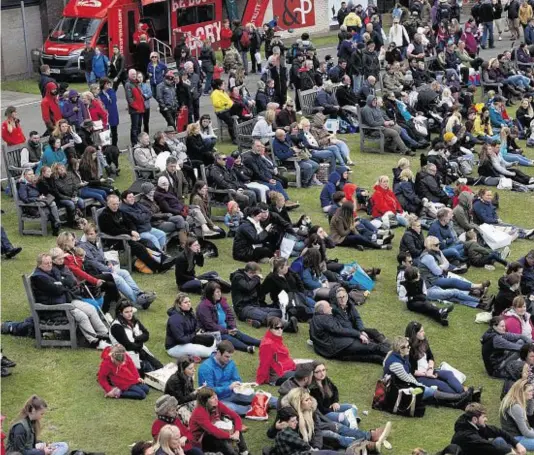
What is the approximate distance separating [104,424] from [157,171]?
931 cm

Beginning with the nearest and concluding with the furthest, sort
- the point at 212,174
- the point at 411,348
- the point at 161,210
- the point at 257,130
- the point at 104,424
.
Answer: the point at 104,424
the point at 411,348
the point at 161,210
the point at 212,174
the point at 257,130

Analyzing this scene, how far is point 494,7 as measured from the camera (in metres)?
Result: 47.0

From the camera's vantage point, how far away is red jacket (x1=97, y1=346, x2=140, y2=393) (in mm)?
16938

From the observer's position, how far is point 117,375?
16984 millimetres

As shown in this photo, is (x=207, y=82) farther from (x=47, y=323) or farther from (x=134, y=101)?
(x=47, y=323)

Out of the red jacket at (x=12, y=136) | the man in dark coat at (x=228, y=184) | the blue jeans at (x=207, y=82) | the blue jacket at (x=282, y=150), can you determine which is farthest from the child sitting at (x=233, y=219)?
the blue jeans at (x=207, y=82)

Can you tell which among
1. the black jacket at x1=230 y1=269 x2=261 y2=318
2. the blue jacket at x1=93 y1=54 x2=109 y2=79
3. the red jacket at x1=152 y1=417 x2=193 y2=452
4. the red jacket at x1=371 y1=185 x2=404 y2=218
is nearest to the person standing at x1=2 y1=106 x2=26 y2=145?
the red jacket at x1=371 y1=185 x2=404 y2=218

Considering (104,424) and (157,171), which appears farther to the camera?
Answer: (157,171)

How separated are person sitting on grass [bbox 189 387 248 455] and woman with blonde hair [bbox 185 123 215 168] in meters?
11.1

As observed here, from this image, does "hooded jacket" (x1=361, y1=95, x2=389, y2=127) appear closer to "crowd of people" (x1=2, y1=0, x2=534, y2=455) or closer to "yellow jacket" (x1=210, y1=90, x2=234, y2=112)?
"crowd of people" (x1=2, y1=0, x2=534, y2=455)

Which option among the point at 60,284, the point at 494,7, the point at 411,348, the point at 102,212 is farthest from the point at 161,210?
the point at 494,7

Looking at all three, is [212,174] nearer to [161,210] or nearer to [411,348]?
[161,210]

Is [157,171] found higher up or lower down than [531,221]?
higher up

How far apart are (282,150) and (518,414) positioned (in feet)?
39.1
